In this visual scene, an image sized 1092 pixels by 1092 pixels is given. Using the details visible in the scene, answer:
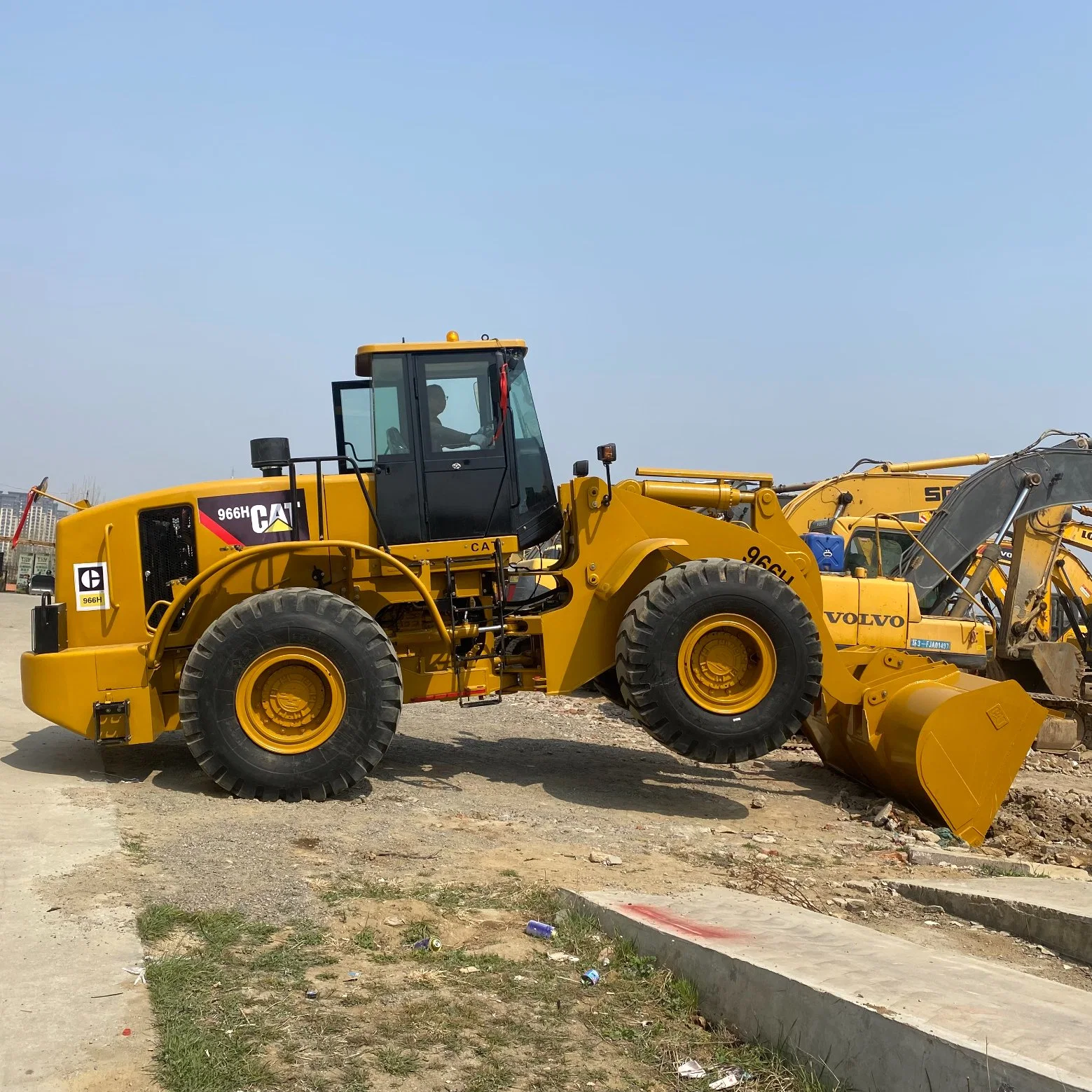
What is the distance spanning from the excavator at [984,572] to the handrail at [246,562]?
4.60 metres

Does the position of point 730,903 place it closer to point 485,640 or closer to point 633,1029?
point 633,1029

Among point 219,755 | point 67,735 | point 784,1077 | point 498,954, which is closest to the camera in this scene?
point 784,1077

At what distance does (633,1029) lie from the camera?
4.15 m

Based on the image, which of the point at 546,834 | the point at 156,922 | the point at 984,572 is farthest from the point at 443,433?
the point at 984,572

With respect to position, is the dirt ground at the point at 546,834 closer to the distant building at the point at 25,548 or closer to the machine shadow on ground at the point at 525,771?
the machine shadow on ground at the point at 525,771

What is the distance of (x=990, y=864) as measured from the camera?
22.3ft

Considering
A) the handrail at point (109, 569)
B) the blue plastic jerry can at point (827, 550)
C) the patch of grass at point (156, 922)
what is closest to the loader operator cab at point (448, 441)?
the handrail at point (109, 569)

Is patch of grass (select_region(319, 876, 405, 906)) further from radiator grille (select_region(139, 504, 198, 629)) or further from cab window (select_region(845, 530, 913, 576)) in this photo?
cab window (select_region(845, 530, 913, 576))

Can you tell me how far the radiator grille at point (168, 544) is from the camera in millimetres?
8039

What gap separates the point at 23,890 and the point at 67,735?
14.7ft

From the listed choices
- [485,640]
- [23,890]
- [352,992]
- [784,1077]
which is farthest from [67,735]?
[784,1077]

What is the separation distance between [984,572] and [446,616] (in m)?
7.26

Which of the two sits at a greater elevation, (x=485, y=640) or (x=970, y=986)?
(x=485, y=640)

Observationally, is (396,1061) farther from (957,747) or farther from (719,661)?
(957,747)
